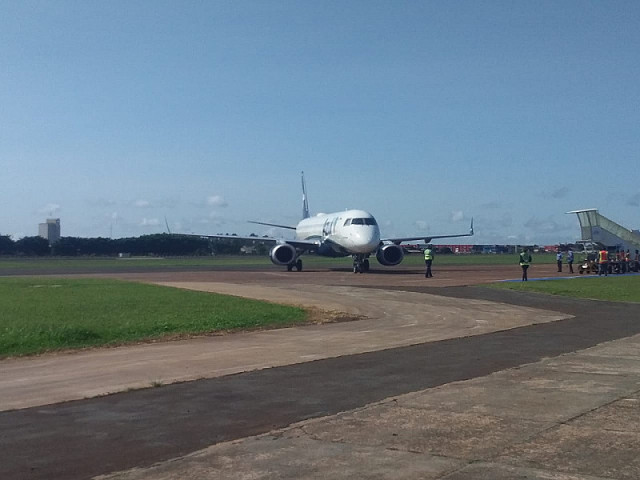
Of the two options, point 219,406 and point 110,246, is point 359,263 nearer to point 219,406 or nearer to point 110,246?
point 219,406

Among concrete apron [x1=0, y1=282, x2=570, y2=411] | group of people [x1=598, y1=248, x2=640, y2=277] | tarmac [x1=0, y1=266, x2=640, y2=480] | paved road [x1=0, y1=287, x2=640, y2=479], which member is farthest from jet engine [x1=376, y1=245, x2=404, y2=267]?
paved road [x1=0, y1=287, x2=640, y2=479]

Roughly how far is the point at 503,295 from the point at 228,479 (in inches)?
946

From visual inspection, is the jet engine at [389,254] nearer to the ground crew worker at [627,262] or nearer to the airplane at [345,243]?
the airplane at [345,243]

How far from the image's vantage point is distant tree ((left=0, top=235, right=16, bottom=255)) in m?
149

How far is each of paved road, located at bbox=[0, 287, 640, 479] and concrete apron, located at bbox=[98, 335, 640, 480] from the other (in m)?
0.51

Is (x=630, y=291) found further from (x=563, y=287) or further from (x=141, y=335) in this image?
(x=141, y=335)

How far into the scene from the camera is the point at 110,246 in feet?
514

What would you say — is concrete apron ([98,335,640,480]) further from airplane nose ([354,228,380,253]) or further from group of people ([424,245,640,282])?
airplane nose ([354,228,380,253])

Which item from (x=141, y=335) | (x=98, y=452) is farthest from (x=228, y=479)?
(x=141, y=335)

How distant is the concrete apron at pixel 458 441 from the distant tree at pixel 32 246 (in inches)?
5848

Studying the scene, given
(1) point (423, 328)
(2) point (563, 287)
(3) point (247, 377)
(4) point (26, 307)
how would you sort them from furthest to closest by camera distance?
(2) point (563, 287)
(4) point (26, 307)
(1) point (423, 328)
(3) point (247, 377)

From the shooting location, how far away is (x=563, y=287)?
107 feet

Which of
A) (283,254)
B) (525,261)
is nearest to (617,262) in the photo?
(525,261)

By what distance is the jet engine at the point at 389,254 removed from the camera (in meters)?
50.9
